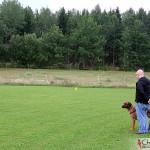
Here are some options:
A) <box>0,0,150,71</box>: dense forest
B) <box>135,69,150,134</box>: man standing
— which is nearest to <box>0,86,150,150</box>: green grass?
<box>135,69,150,134</box>: man standing

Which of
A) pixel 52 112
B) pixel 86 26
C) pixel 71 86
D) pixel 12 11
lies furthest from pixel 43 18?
pixel 52 112

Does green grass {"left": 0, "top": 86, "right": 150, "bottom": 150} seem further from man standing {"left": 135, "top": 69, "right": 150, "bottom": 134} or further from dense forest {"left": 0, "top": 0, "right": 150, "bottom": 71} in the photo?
dense forest {"left": 0, "top": 0, "right": 150, "bottom": 71}

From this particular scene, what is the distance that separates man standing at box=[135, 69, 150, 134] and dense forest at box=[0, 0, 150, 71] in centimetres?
7298

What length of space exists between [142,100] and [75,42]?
78.7m

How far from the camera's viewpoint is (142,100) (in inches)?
478

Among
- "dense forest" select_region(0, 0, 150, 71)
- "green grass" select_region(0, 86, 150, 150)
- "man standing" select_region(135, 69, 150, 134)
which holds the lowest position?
"green grass" select_region(0, 86, 150, 150)

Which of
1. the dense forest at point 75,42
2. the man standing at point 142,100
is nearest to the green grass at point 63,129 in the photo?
the man standing at point 142,100

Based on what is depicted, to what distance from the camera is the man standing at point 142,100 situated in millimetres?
12055

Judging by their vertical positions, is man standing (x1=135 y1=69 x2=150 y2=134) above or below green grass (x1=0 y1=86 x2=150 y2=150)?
above

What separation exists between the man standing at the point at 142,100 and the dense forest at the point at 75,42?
2873 inches

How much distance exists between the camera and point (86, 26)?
300 feet

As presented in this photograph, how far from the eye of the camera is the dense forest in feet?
281

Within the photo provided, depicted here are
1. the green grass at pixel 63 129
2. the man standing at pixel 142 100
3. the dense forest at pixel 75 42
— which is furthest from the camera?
the dense forest at pixel 75 42

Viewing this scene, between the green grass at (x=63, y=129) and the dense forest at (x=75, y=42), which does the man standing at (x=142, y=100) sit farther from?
the dense forest at (x=75, y=42)
